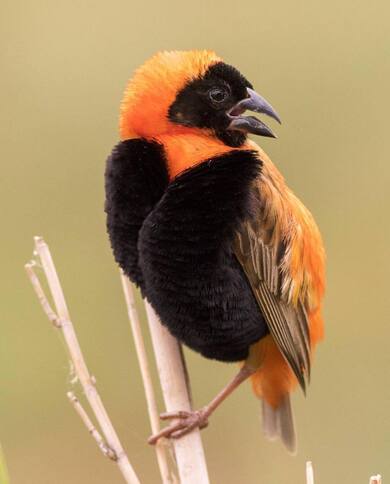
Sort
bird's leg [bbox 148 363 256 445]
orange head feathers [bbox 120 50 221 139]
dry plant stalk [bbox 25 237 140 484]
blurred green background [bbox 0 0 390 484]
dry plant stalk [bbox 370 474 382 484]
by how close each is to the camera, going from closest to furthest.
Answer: dry plant stalk [bbox 370 474 382 484] → dry plant stalk [bbox 25 237 140 484] → bird's leg [bbox 148 363 256 445] → orange head feathers [bbox 120 50 221 139] → blurred green background [bbox 0 0 390 484]

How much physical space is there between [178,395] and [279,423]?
83cm

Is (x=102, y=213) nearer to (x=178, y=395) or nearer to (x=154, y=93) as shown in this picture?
(x=154, y=93)

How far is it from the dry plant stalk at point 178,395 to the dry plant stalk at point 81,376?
0.22m

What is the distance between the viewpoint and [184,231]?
151 inches

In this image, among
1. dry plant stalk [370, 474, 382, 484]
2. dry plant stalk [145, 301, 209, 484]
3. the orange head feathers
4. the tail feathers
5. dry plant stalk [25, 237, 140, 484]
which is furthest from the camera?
the tail feathers

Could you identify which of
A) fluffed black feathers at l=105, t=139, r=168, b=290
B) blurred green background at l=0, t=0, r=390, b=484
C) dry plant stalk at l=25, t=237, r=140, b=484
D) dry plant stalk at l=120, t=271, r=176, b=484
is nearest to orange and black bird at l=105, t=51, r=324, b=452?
fluffed black feathers at l=105, t=139, r=168, b=290

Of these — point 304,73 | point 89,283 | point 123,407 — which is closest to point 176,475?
point 123,407

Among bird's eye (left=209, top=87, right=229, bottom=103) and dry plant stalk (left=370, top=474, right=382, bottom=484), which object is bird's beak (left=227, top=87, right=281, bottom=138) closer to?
bird's eye (left=209, top=87, right=229, bottom=103)

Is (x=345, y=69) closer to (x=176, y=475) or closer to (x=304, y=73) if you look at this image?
(x=304, y=73)

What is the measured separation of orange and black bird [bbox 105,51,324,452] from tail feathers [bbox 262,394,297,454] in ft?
1.48

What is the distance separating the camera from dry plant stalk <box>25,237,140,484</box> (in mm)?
3410

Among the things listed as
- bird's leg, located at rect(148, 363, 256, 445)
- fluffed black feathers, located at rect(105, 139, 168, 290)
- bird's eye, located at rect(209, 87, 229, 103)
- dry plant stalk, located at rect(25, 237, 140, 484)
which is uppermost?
bird's eye, located at rect(209, 87, 229, 103)

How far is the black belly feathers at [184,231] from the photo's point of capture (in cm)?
384

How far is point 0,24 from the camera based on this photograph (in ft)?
19.7
